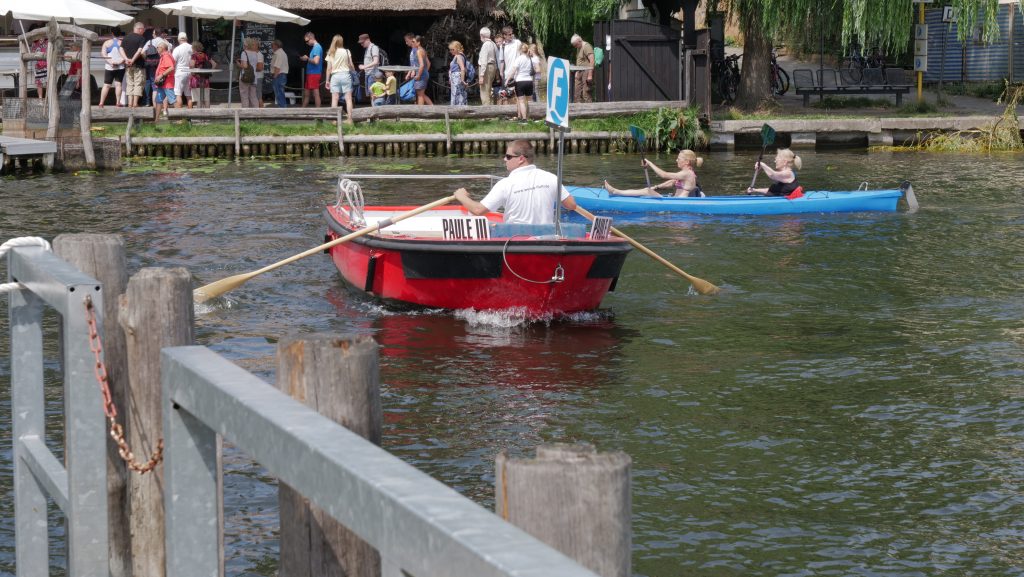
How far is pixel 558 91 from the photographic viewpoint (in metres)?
10.8

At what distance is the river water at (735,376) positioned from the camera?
6.70 metres

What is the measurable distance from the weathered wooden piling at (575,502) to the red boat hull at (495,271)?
8.64 m

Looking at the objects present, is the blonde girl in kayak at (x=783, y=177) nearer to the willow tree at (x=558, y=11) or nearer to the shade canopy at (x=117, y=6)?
the willow tree at (x=558, y=11)

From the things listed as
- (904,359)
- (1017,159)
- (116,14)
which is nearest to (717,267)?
(904,359)

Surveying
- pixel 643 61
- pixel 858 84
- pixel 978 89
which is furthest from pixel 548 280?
pixel 978 89

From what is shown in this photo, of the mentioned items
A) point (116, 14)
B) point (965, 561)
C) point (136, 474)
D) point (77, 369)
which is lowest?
point (965, 561)

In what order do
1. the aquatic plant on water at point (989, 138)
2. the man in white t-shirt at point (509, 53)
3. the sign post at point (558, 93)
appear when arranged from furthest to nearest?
the man in white t-shirt at point (509, 53), the aquatic plant on water at point (989, 138), the sign post at point (558, 93)

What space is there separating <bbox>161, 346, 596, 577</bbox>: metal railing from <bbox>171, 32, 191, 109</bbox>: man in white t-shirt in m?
24.1

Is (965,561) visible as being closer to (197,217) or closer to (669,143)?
(197,217)

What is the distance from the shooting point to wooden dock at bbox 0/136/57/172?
22125mm

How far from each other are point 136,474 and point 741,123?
23.2m

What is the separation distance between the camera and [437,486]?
1.89m

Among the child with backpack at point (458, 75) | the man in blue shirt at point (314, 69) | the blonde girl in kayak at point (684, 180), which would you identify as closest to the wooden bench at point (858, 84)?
the child with backpack at point (458, 75)

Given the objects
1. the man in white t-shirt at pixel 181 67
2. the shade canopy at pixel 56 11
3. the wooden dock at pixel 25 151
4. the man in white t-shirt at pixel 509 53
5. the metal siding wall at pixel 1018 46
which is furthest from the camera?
the metal siding wall at pixel 1018 46
